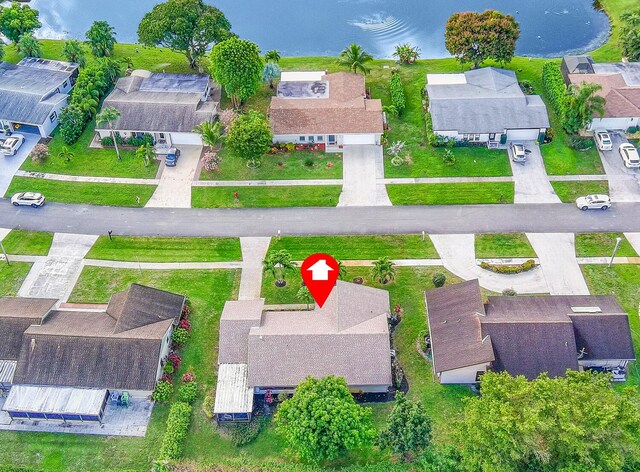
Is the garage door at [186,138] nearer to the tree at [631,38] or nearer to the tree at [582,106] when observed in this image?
the tree at [582,106]

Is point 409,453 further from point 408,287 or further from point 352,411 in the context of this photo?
point 408,287

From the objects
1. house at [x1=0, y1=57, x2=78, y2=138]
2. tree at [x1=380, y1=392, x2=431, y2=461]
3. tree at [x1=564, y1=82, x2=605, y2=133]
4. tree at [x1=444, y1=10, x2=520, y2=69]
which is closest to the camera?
tree at [x1=380, y1=392, x2=431, y2=461]

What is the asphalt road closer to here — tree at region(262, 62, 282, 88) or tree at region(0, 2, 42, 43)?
tree at region(262, 62, 282, 88)

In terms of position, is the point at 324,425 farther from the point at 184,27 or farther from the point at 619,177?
the point at 184,27

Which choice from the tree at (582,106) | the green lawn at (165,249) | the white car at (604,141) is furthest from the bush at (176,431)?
the white car at (604,141)

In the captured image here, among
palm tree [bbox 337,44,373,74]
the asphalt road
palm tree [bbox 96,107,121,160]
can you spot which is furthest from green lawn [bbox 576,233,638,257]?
palm tree [bbox 96,107,121,160]

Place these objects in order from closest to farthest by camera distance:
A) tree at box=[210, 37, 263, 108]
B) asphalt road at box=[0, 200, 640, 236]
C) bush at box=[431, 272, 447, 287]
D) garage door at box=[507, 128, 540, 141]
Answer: bush at box=[431, 272, 447, 287] → asphalt road at box=[0, 200, 640, 236] → garage door at box=[507, 128, 540, 141] → tree at box=[210, 37, 263, 108]
